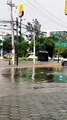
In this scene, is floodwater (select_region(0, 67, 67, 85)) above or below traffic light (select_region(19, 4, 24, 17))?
below

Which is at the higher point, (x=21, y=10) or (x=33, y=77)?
(x=21, y=10)

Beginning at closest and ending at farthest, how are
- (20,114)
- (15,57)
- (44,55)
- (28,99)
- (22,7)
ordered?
(20,114), (28,99), (15,57), (22,7), (44,55)

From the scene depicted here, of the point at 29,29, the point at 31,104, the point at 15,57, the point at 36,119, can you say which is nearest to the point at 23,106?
the point at 31,104

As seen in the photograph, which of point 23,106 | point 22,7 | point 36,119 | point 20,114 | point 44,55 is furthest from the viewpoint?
point 44,55

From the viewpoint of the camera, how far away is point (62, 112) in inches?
419

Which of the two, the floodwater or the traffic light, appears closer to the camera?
the floodwater

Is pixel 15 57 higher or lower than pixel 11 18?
lower

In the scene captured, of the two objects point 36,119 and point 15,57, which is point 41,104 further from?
point 15,57

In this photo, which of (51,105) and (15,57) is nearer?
(51,105)

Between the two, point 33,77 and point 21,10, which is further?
point 21,10

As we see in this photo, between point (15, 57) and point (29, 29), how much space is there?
9697 centimetres

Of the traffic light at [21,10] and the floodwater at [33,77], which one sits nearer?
the floodwater at [33,77]

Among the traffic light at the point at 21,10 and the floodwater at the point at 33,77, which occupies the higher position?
the traffic light at the point at 21,10

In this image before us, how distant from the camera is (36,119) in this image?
9445 millimetres
